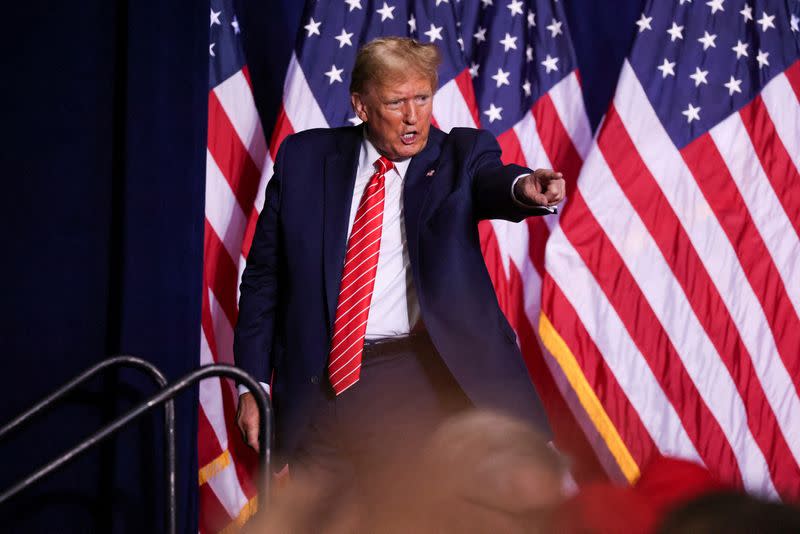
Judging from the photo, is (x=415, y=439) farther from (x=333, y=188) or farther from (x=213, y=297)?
(x=213, y=297)

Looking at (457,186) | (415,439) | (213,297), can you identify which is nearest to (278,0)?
(213,297)

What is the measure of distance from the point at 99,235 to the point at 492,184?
4.24 ft

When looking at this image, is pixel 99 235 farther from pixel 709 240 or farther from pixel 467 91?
pixel 709 240

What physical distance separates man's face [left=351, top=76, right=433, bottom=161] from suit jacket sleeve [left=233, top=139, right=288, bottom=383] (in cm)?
26

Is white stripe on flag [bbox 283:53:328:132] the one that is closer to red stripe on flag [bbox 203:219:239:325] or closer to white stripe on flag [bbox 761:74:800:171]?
red stripe on flag [bbox 203:219:239:325]

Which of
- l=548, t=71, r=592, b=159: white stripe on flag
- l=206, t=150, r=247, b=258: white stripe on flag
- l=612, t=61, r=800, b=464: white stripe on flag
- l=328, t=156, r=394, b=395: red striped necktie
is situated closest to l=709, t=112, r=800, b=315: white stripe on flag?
l=612, t=61, r=800, b=464: white stripe on flag

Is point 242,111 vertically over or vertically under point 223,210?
over

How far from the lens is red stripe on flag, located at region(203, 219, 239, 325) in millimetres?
2822

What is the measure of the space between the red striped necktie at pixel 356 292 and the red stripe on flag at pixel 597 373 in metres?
1.09

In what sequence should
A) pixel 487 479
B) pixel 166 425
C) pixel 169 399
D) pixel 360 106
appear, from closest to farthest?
pixel 487 479 → pixel 169 399 → pixel 166 425 → pixel 360 106

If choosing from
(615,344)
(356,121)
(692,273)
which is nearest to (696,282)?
(692,273)

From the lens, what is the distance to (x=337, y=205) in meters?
1.89

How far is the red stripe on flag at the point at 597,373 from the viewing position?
9.07 feet

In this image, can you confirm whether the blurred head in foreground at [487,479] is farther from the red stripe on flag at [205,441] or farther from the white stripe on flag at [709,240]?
the white stripe on flag at [709,240]
